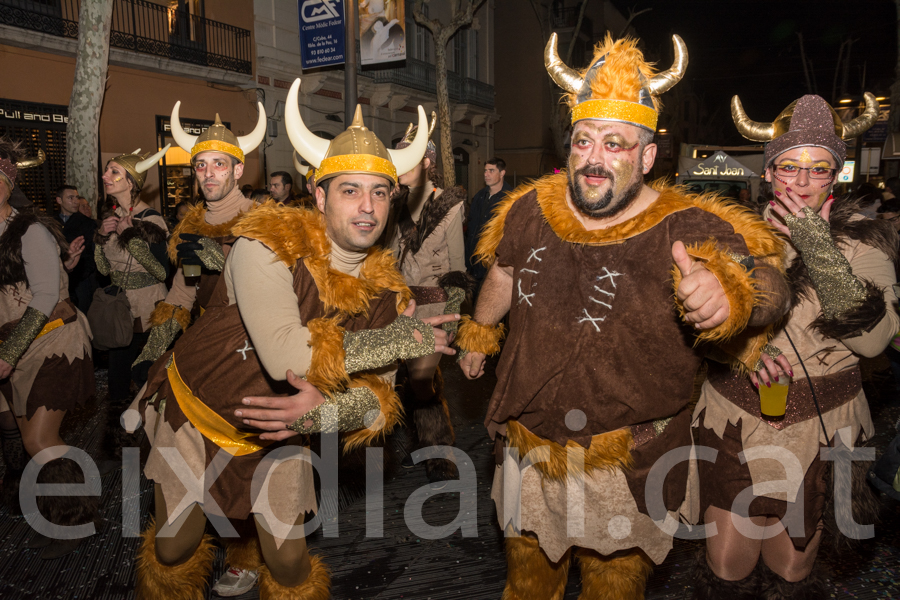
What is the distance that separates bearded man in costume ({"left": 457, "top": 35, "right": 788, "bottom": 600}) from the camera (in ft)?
7.10

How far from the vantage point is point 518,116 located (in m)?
30.3

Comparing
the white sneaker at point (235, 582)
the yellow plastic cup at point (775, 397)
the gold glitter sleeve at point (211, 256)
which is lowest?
the white sneaker at point (235, 582)

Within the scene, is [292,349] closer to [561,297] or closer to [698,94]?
[561,297]

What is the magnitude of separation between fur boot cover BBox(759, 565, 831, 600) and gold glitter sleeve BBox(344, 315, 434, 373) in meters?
1.66

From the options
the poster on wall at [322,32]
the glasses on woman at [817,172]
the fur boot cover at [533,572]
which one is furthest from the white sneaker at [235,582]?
the poster on wall at [322,32]

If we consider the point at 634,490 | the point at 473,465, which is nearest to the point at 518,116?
the point at 473,465

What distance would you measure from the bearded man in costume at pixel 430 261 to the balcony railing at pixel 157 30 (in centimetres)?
1094

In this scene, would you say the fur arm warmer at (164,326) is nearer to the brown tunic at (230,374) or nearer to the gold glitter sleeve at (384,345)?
the brown tunic at (230,374)

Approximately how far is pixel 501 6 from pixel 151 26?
66.1 ft

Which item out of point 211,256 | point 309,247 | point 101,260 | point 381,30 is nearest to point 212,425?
point 309,247

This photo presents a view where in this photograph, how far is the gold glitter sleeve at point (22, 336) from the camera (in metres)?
3.07

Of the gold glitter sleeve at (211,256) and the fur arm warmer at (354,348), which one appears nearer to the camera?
the fur arm warmer at (354,348)

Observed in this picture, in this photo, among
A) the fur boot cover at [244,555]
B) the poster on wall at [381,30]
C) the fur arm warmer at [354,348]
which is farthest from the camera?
the poster on wall at [381,30]

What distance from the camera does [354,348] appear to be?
218 cm
